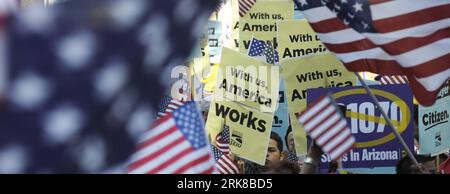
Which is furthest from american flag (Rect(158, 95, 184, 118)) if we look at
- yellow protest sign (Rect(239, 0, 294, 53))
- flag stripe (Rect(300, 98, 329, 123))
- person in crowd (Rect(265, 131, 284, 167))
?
yellow protest sign (Rect(239, 0, 294, 53))

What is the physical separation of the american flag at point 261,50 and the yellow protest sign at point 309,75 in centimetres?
121

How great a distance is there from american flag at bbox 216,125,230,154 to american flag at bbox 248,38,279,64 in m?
0.86

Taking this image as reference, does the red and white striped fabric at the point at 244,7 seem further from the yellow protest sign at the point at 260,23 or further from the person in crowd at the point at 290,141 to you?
the person in crowd at the point at 290,141

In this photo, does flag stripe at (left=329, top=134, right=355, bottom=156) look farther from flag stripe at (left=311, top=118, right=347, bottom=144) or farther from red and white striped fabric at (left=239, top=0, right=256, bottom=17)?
red and white striped fabric at (left=239, top=0, right=256, bottom=17)

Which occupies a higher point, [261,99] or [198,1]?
[261,99]

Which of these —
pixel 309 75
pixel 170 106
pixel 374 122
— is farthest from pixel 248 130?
pixel 170 106

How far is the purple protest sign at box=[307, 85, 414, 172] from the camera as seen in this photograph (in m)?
4.71

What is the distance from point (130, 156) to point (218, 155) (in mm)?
4342

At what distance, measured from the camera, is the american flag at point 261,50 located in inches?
267

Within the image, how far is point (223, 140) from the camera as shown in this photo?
256 inches

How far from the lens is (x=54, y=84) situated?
4.44 ft

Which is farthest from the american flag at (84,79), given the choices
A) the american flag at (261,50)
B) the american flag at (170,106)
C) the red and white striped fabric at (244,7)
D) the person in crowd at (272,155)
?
the red and white striped fabric at (244,7)
